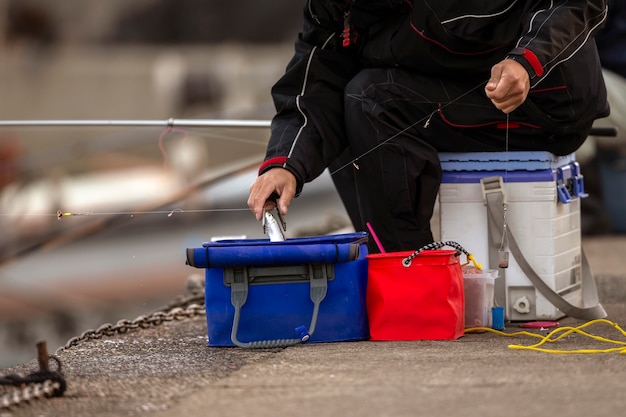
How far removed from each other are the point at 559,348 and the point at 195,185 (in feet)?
8.38

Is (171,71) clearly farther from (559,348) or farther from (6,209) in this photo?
(559,348)

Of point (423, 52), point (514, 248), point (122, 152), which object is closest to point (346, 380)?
point (514, 248)

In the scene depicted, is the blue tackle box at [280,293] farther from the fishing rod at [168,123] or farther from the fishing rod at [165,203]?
the fishing rod at [165,203]

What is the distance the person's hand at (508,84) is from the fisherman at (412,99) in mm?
127

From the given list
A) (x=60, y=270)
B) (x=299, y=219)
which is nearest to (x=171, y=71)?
(x=60, y=270)

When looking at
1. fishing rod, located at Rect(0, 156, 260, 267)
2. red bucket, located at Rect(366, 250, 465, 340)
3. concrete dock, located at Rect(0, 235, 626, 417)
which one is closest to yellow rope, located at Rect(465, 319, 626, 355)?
concrete dock, located at Rect(0, 235, 626, 417)

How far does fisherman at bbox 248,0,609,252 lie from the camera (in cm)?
Result: 347

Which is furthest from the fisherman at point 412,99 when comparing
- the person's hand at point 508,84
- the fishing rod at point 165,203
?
the fishing rod at point 165,203

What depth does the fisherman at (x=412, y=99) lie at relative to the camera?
136 inches

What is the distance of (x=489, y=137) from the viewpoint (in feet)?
11.9

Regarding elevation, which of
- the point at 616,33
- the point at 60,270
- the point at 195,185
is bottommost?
the point at 60,270

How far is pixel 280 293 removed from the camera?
3264 millimetres

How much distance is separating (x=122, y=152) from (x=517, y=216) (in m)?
11.1

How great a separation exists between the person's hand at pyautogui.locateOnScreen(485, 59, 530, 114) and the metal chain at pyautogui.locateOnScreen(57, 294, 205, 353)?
52.5 inches
